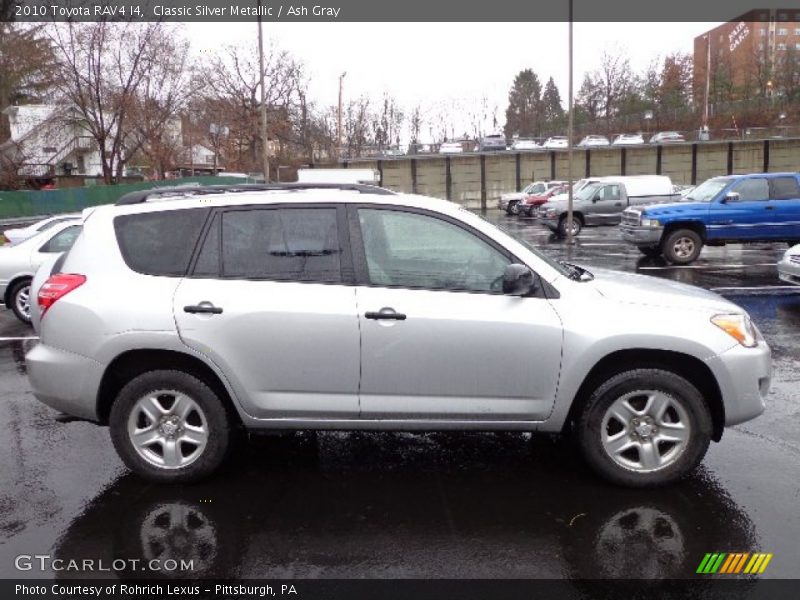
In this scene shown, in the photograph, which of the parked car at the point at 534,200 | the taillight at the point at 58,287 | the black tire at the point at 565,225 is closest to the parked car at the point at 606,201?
the black tire at the point at 565,225

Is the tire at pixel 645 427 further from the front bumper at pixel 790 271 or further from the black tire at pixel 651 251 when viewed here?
the black tire at pixel 651 251

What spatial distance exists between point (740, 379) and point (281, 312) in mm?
2741

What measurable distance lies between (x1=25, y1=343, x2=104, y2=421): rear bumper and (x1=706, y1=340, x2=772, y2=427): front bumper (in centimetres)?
369

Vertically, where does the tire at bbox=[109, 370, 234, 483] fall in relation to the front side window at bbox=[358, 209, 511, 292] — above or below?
below

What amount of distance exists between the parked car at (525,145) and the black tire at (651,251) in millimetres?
35413

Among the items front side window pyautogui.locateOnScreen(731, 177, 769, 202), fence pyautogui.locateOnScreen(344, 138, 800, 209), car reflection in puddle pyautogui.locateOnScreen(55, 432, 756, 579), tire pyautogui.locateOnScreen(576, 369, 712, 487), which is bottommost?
car reflection in puddle pyautogui.locateOnScreen(55, 432, 756, 579)

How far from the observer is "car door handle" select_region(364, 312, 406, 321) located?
397 cm

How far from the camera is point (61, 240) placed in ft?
33.2

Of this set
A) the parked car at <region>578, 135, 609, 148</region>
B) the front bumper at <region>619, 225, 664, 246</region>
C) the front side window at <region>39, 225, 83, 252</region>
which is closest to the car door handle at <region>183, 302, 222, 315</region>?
the front side window at <region>39, 225, 83, 252</region>

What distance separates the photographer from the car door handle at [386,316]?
397cm

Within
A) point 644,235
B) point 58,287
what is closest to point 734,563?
point 58,287

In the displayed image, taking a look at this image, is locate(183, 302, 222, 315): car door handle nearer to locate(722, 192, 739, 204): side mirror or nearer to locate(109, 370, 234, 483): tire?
locate(109, 370, 234, 483): tire

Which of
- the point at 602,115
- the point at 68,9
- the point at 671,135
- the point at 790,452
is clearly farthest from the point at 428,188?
the point at 790,452

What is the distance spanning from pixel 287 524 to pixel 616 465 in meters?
1.97
